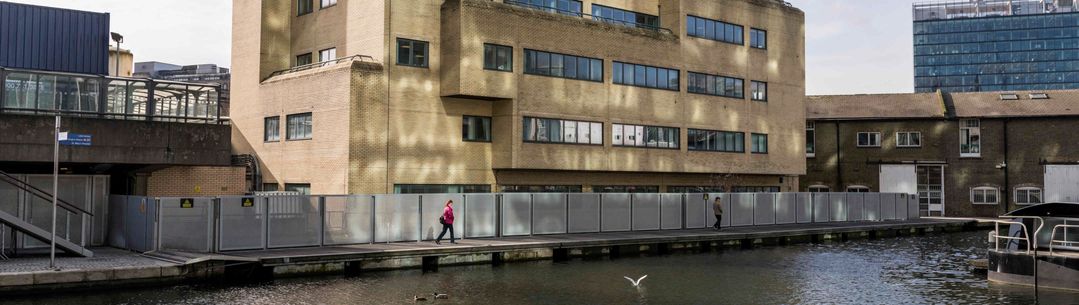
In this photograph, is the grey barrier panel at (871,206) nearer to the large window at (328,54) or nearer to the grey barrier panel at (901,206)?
the grey barrier panel at (901,206)

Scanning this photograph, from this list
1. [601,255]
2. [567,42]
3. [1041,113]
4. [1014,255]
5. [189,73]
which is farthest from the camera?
[189,73]

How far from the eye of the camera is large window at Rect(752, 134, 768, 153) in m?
56.1

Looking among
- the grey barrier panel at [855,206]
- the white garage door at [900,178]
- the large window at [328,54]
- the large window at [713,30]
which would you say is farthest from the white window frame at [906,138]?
the large window at [328,54]

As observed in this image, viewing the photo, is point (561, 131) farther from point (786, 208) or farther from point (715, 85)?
point (786, 208)

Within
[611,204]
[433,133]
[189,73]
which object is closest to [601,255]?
[611,204]

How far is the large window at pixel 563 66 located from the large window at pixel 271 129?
1161 cm

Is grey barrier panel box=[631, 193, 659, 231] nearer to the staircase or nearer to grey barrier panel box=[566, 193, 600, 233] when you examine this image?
grey barrier panel box=[566, 193, 600, 233]

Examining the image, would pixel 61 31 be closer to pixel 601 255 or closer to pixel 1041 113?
pixel 601 255

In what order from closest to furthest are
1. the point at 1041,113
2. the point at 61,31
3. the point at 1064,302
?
1. the point at 1064,302
2. the point at 61,31
3. the point at 1041,113

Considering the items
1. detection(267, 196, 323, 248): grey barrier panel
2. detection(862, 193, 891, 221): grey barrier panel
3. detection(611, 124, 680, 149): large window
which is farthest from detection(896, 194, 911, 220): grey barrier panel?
detection(267, 196, 323, 248): grey barrier panel

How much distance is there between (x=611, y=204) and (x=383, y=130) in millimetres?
10071

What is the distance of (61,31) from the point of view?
106 ft

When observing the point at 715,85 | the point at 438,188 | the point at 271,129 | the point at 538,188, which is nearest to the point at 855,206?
the point at 715,85

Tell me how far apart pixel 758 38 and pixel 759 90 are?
3.09m
